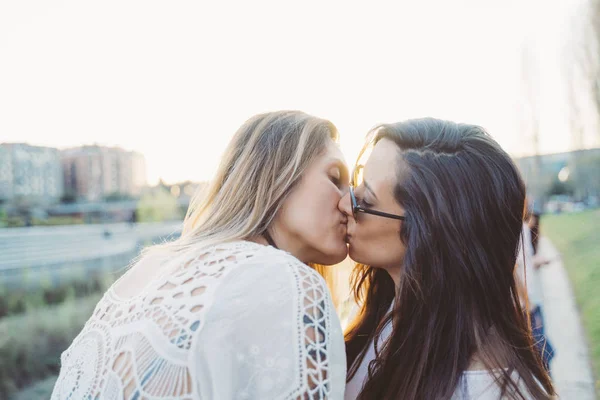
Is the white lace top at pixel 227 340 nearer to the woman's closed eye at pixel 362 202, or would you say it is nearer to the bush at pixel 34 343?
the woman's closed eye at pixel 362 202

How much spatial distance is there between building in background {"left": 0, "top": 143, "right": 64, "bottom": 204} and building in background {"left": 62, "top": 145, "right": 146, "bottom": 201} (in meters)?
3.61

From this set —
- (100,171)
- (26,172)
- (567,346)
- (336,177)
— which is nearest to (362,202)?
(336,177)

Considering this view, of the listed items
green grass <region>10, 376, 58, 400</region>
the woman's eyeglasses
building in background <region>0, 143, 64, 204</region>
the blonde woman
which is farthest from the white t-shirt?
building in background <region>0, 143, 64, 204</region>

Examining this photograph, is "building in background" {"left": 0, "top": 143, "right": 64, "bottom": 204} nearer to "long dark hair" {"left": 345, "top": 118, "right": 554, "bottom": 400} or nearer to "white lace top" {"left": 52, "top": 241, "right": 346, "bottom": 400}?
"white lace top" {"left": 52, "top": 241, "right": 346, "bottom": 400}

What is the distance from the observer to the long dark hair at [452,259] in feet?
5.62

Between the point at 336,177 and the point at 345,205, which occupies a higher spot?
the point at 336,177

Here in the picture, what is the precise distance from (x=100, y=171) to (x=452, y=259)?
18.3m

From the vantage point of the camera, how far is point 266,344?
1196 millimetres

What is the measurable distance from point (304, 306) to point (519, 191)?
1030 mm

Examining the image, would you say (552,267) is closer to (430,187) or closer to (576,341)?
(576,341)

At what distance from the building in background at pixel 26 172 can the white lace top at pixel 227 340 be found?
8.00 meters

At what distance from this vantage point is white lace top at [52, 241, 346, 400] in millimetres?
1168

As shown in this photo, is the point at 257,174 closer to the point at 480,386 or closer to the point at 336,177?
the point at 336,177

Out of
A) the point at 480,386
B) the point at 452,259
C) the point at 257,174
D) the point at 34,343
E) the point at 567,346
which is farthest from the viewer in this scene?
the point at 567,346
